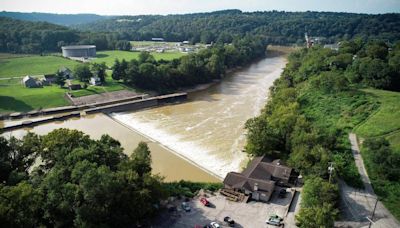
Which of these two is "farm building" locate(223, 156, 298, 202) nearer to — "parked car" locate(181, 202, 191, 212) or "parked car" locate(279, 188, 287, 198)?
"parked car" locate(279, 188, 287, 198)

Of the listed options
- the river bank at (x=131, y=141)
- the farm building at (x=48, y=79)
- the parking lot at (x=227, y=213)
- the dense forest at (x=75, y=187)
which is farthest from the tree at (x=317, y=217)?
the farm building at (x=48, y=79)

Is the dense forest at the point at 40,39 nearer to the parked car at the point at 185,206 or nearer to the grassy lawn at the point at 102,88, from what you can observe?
the grassy lawn at the point at 102,88

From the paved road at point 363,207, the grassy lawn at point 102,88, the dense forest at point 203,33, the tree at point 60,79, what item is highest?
the dense forest at point 203,33

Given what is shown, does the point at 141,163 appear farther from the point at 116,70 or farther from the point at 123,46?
the point at 123,46

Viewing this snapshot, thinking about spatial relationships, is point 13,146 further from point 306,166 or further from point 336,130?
point 336,130

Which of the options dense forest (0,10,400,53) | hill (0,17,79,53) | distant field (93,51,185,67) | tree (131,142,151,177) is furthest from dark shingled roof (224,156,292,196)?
hill (0,17,79,53)

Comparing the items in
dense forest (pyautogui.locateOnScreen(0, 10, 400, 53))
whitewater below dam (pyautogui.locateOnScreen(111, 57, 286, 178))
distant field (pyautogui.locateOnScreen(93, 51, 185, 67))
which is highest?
dense forest (pyautogui.locateOnScreen(0, 10, 400, 53))

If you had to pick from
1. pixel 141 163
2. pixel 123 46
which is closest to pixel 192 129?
pixel 141 163
